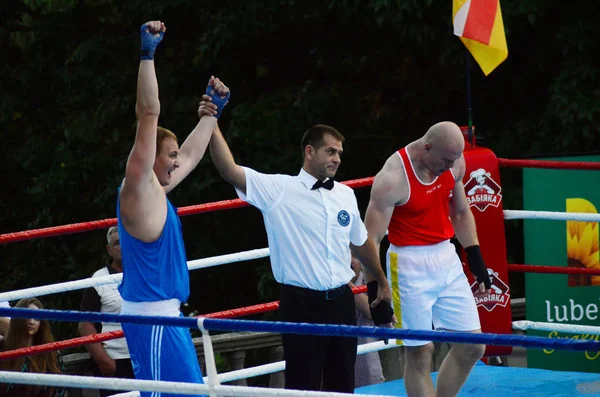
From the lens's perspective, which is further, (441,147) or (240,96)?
(240,96)

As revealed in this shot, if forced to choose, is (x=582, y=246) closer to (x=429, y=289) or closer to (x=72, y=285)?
(x=429, y=289)

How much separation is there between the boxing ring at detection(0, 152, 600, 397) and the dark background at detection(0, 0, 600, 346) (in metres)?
3.93

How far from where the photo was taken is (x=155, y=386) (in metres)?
3.71

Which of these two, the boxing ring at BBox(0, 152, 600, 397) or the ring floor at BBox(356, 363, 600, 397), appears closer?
the boxing ring at BBox(0, 152, 600, 397)

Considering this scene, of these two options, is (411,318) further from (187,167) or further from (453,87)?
(453,87)

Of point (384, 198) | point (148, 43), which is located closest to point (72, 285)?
point (148, 43)

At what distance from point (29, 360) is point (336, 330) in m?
2.75

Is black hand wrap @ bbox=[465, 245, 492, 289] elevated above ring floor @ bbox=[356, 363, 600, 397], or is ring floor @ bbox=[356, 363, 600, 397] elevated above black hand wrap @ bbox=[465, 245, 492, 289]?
black hand wrap @ bbox=[465, 245, 492, 289]

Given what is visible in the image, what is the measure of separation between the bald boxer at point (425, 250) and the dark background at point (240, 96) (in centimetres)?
458

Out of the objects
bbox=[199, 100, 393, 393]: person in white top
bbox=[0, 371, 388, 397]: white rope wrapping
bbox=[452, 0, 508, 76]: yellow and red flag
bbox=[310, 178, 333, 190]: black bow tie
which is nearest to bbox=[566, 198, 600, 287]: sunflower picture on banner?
bbox=[452, 0, 508, 76]: yellow and red flag

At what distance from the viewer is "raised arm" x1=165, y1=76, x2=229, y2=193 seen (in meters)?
4.66

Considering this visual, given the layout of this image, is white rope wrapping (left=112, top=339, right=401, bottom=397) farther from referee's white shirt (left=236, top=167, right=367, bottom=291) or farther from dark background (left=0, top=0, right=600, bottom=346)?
dark background (left=0, top=0, right=600, bottom=346)

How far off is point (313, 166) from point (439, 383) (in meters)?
1.26

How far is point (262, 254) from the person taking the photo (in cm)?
565
